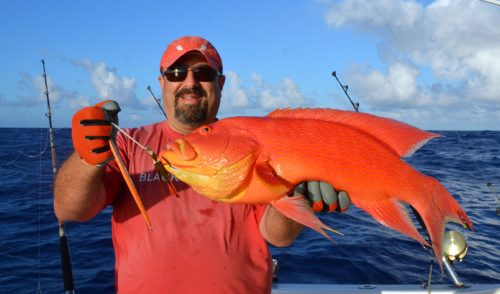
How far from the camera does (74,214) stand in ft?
8.32

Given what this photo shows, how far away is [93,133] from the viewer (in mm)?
2039

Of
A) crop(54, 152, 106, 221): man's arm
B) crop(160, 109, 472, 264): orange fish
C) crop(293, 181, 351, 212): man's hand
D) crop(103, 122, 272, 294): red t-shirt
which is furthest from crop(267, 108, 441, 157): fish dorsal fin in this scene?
crop(54, 152, 106, 221): man's arm

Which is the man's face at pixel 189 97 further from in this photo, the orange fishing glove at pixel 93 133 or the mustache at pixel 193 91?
the orange fishing glove at pixel 93 133

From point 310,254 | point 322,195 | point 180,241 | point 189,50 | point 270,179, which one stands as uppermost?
point 189,50

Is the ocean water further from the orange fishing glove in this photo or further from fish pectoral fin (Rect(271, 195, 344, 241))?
the orange fishing glove

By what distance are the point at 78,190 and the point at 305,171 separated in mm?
1408

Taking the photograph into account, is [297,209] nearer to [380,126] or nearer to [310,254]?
[380,126]

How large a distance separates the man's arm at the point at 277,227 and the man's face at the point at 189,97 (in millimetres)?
953

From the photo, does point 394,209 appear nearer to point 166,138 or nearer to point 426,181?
point 426,181

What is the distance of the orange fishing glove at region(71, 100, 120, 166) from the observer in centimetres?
204

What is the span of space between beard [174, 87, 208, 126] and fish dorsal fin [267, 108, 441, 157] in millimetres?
918

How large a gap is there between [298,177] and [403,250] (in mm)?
6088

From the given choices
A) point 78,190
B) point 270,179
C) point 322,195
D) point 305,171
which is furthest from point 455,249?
point 78,190

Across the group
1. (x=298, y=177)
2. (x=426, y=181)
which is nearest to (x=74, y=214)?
(x=298, y=177)
